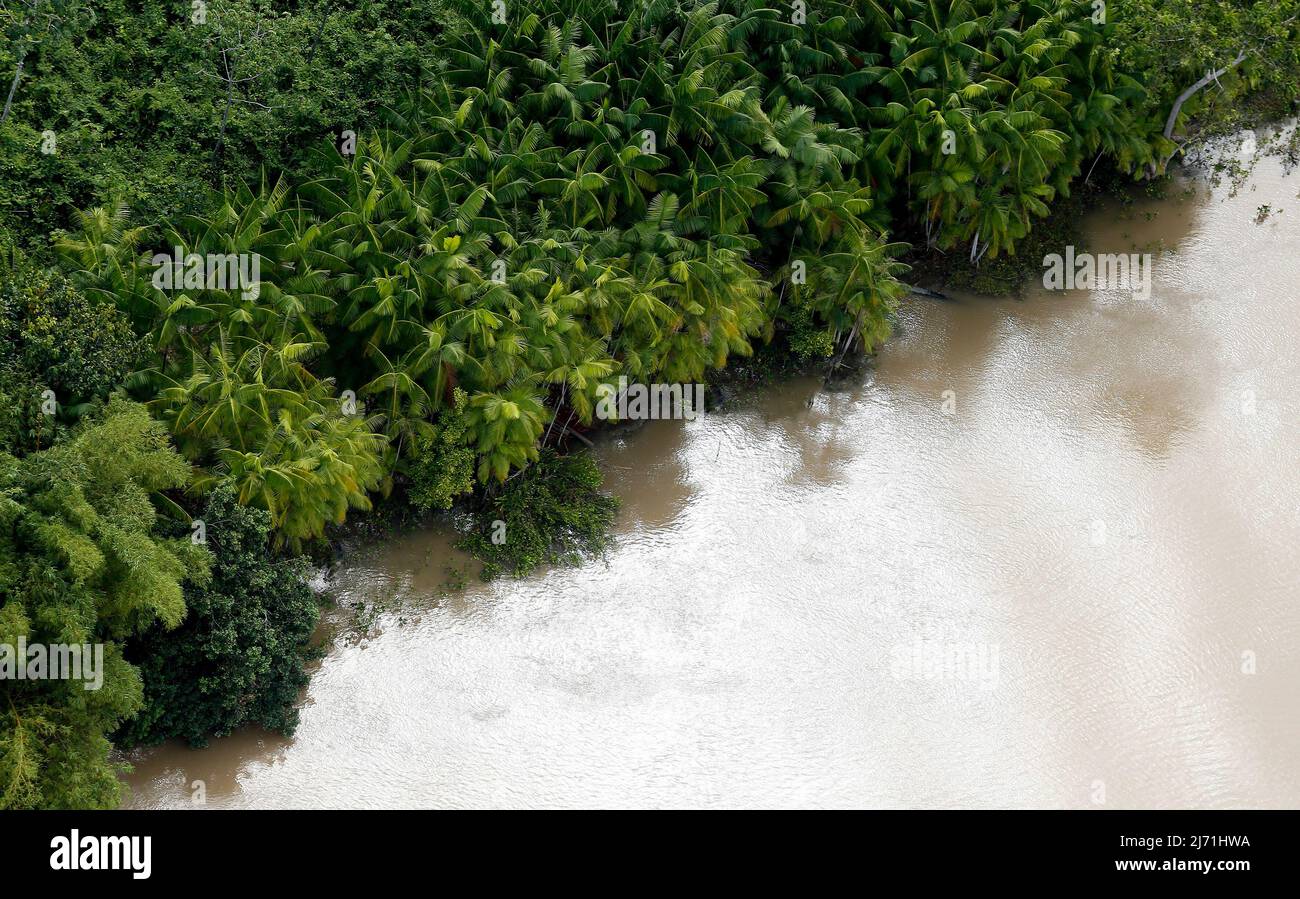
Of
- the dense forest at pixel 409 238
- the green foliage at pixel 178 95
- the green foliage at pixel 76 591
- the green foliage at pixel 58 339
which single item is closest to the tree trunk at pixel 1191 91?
the dense forest at pixel 409 238

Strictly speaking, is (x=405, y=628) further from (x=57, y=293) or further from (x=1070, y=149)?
(x=1070, y=149)

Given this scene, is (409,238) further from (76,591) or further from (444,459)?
(76,591)

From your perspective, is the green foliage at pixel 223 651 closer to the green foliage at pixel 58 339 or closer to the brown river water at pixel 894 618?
the brown river water at pixel 894 618

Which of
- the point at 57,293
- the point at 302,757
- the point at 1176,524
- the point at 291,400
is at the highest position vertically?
the point at 57,293

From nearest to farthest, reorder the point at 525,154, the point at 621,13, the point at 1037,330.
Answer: the point at 525,154, the point at 621,13, the point at 1037,330

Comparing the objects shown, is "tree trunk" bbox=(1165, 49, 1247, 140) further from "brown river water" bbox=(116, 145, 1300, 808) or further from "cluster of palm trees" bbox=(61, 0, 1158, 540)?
"brown river water" bbox=(116, 145, 1300, 808)

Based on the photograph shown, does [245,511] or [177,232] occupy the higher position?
[177,232]

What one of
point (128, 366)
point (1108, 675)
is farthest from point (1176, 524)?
point (128, 366)
